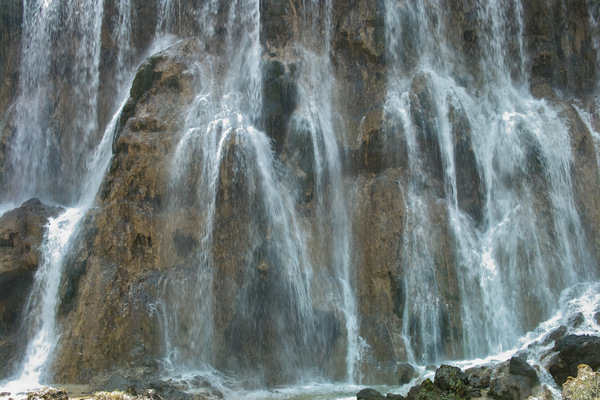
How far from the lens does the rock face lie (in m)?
19.8

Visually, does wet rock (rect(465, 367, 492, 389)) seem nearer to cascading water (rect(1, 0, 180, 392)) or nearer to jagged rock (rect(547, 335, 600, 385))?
jagged rock (rect(547, 335, 600, 385))

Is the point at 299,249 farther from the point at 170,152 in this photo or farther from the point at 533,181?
the point at 533,181

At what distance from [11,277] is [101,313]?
442 centimetres

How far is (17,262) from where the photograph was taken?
A: 1998 centimetres

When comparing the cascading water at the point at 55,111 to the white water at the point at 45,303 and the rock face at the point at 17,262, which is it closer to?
the white water at the point at 45,303

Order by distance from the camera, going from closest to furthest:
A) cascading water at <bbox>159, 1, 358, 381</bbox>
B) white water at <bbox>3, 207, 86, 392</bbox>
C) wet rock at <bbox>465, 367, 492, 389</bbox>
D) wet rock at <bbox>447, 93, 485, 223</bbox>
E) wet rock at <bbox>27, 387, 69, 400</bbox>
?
wet rock at <bbox>27, 387, 69, 400</bbox>
wet rock at <bbox>465, 367, 492, 389</bbox>
white water at <bbox>3, 207, 86, 392</bbox>
cascading water at <bbox>159, 1, 358, 381</bbox>
wet rock at <bbox>447, 93, 485, 223</bbox>

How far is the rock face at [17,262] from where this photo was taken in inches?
778

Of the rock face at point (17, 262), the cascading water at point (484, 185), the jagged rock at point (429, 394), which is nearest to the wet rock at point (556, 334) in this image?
the cascading water at point (484, 185)

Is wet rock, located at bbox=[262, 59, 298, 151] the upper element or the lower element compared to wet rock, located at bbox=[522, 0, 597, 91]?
lower

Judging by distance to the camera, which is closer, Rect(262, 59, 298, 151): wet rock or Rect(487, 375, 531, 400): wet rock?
Rect(487, 375, 531, 400): wet rock

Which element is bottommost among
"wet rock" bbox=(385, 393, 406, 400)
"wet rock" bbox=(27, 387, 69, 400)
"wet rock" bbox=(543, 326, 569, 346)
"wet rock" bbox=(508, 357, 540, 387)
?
"wet rock" bbox=(385, 393, 406, 400)

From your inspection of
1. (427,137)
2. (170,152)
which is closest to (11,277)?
(170,152)

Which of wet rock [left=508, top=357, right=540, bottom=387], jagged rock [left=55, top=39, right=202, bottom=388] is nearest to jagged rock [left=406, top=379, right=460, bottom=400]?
wet rock [left=508, top=357, right=540, bottom=387]

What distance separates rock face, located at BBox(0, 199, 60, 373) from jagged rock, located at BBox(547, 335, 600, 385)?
15.7 metres
